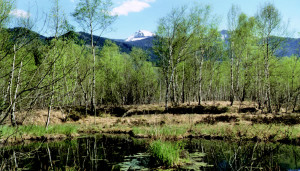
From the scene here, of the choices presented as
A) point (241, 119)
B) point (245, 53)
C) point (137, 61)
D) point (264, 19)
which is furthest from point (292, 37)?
point (137, 61)

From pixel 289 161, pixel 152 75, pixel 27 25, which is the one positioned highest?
pixel 152 75

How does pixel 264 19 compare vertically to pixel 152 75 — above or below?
above

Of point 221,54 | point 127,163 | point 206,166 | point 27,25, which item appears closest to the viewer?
point 27,25

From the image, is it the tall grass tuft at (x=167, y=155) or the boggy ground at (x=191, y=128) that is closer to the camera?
the tall grass tuft at (x=167, y=155)

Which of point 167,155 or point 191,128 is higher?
point 167,155

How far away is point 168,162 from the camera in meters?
7.67

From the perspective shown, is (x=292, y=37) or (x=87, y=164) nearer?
(x=87, y=164)

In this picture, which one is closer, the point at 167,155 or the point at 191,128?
the point at 167,155

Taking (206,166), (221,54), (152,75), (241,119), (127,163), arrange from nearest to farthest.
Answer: (206,166) < (127,163) < (241,119) < (221,54) < (152,75)

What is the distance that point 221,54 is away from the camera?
37.0 meters

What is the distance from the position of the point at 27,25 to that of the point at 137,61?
156ft

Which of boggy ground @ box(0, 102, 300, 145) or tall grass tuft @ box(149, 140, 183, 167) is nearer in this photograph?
tall grass tuft @ box(149, 140, 183, 167)

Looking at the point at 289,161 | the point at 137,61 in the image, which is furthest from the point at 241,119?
the point at 137,61

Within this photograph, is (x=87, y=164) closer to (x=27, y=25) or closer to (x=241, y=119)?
(x=27, y=25)
